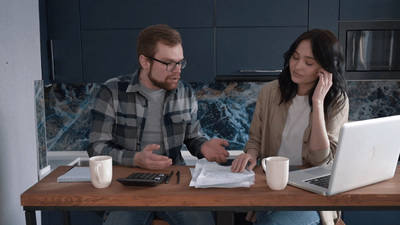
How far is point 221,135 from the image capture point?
3424 mm

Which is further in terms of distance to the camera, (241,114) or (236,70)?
(241,114)

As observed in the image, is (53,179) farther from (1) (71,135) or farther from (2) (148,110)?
(1) (71,135)

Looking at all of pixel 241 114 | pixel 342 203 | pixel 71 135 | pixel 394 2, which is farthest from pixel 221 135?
pixel 342 203

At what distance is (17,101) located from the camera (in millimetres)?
2299

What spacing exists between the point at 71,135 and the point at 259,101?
1954 millimetres

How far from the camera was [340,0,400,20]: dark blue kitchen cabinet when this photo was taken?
270 centimetres

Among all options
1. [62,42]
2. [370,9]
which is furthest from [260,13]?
[62,42]

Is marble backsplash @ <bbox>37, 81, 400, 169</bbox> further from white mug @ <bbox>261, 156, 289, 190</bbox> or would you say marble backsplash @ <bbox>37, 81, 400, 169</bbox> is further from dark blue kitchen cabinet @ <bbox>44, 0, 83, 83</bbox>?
white mug @ <bbox>261, 156, 289, 190</bbox>

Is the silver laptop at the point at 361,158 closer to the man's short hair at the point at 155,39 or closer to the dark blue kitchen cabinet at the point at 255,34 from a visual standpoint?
the man's short hair at the point at 155,39

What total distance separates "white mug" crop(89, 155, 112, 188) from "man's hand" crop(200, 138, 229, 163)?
551 mm

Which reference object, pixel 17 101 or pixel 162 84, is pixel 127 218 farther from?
pixel 17 101

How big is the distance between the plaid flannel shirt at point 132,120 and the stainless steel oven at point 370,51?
1332 mm

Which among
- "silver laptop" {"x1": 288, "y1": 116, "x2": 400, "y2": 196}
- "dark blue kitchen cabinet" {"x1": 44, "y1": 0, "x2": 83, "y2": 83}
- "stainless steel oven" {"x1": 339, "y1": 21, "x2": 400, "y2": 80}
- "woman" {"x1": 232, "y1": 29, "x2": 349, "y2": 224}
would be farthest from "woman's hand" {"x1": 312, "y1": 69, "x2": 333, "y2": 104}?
"dark blue kitchen cabinet" {"x1": 44, "y1": 0, "x2": 83, "y2": 83}

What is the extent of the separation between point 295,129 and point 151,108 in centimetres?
76
